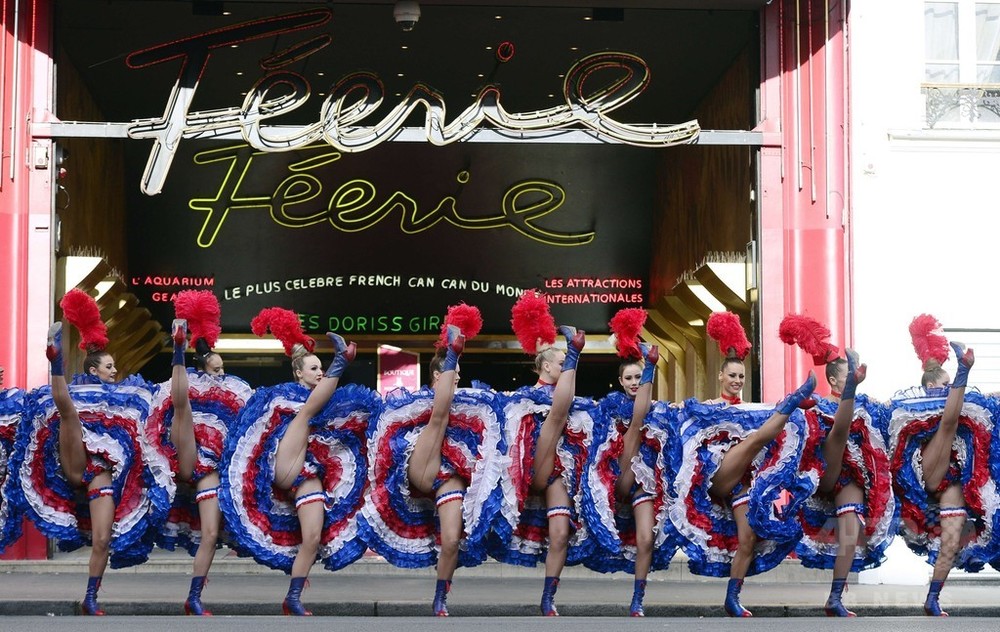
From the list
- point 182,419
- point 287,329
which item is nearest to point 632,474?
point 287,329

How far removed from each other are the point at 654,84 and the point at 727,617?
8.10 metres

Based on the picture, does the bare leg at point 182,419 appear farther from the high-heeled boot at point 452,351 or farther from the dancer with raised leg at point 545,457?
the dancer with raised leg at point 545,457

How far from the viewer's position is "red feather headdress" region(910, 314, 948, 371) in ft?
33.3

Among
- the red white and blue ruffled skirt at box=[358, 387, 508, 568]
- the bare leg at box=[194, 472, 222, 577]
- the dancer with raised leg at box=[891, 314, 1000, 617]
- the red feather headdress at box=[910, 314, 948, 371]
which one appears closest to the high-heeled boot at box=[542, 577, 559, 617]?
the red white and blue ruffled skirt at box=[358, 387, 508, 568]

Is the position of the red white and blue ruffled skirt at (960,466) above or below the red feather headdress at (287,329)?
below

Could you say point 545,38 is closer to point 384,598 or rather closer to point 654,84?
point 654,84

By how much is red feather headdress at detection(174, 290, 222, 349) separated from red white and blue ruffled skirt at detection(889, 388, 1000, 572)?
4.38m

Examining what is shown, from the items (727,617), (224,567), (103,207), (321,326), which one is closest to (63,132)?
(103,207)

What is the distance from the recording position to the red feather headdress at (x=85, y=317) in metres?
9.81

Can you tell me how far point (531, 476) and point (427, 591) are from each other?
2715 mm

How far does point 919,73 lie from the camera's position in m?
14.2

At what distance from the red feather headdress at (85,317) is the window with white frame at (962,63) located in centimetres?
808

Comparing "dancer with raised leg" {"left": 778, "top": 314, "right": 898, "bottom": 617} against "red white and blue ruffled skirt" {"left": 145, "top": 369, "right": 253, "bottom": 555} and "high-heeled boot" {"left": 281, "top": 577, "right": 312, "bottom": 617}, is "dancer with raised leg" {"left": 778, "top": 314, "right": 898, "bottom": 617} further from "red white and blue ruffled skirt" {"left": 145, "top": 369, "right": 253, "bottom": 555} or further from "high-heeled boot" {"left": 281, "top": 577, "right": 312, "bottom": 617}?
"red white and blue ruffled skirt" {"left": 145, "top": 369, "right": 253, "bottom": 555}

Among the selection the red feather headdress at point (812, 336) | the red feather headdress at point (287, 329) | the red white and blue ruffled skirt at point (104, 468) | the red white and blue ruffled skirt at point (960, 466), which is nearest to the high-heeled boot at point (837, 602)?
the red white and blue ruffled skirt at point (960, 466)
